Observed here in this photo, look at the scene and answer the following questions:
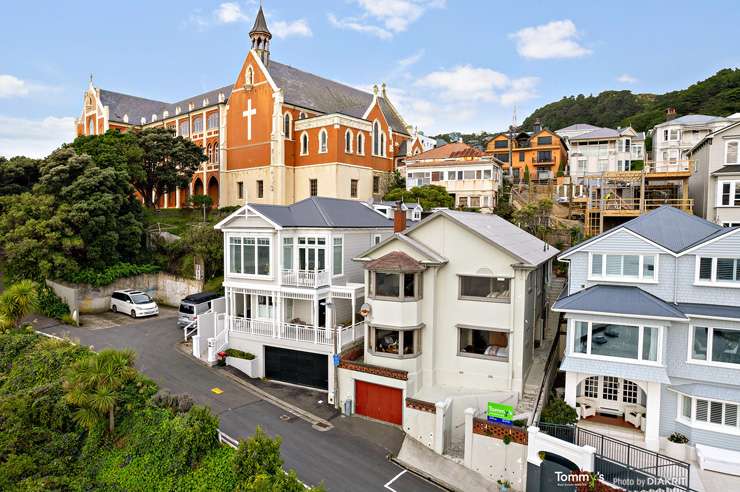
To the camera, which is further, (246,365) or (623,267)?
(246,365)

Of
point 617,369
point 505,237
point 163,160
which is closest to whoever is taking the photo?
point 617,369

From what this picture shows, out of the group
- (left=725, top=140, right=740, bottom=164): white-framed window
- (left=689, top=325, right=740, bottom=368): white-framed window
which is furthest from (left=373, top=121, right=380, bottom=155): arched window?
(left=689, top=325, right=740, bottom=368): white-framed window

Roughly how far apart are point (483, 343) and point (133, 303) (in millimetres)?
23615

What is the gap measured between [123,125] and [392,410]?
203ft

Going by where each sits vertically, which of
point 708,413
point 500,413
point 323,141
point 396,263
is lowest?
point 500,413

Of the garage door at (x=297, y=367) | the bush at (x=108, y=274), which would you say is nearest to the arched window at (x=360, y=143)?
the bush at (x=108, y=274)

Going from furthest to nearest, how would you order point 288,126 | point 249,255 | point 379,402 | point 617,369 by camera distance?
1. point 288,126
2. point 249,255
3. point 379,402
4. point 617,369

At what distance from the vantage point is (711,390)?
14.0 m

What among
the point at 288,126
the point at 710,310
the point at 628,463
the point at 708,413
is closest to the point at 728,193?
the point at 710,310

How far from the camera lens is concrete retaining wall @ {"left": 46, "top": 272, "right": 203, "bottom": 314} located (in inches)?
1177

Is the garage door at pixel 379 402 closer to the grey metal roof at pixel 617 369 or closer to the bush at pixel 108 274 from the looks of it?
the grey metal roof at pixel 617 369

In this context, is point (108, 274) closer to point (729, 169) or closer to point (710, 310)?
point (710, 310)

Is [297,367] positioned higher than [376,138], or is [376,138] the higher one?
[376,138]

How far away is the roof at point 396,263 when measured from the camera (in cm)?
1795
